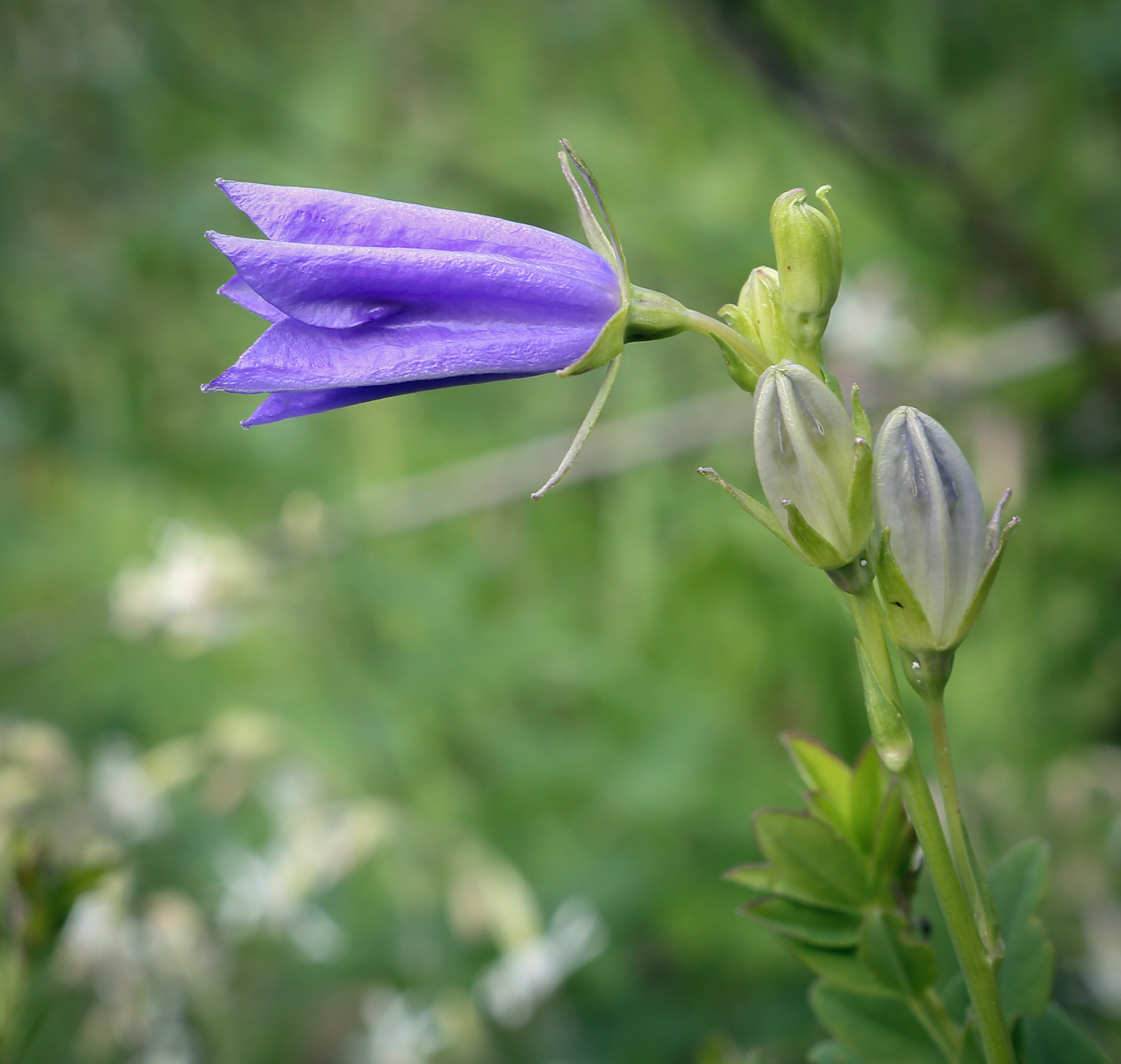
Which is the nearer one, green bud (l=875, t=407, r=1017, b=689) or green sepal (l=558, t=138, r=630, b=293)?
green bud (l=875, t=407, r=1017, b=689)

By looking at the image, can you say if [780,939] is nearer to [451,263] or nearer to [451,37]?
[451,263]

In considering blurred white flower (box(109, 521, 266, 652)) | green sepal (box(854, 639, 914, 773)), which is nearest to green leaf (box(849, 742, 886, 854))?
green sepal (box(854, 639, 914, 773))

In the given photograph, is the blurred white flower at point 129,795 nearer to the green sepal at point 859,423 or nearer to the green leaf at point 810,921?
the green leaf at point 810,921

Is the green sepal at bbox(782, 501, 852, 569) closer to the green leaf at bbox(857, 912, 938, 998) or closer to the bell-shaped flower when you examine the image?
the bell-shaped flower

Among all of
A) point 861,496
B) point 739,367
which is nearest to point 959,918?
point 861,496

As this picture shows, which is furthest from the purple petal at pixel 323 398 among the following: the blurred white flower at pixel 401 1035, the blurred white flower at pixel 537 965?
the blurred white flower at pixel 401 1035

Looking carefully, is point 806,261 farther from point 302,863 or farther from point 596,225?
point 302,863

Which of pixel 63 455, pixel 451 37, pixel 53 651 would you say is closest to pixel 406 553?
pixel 53 651
